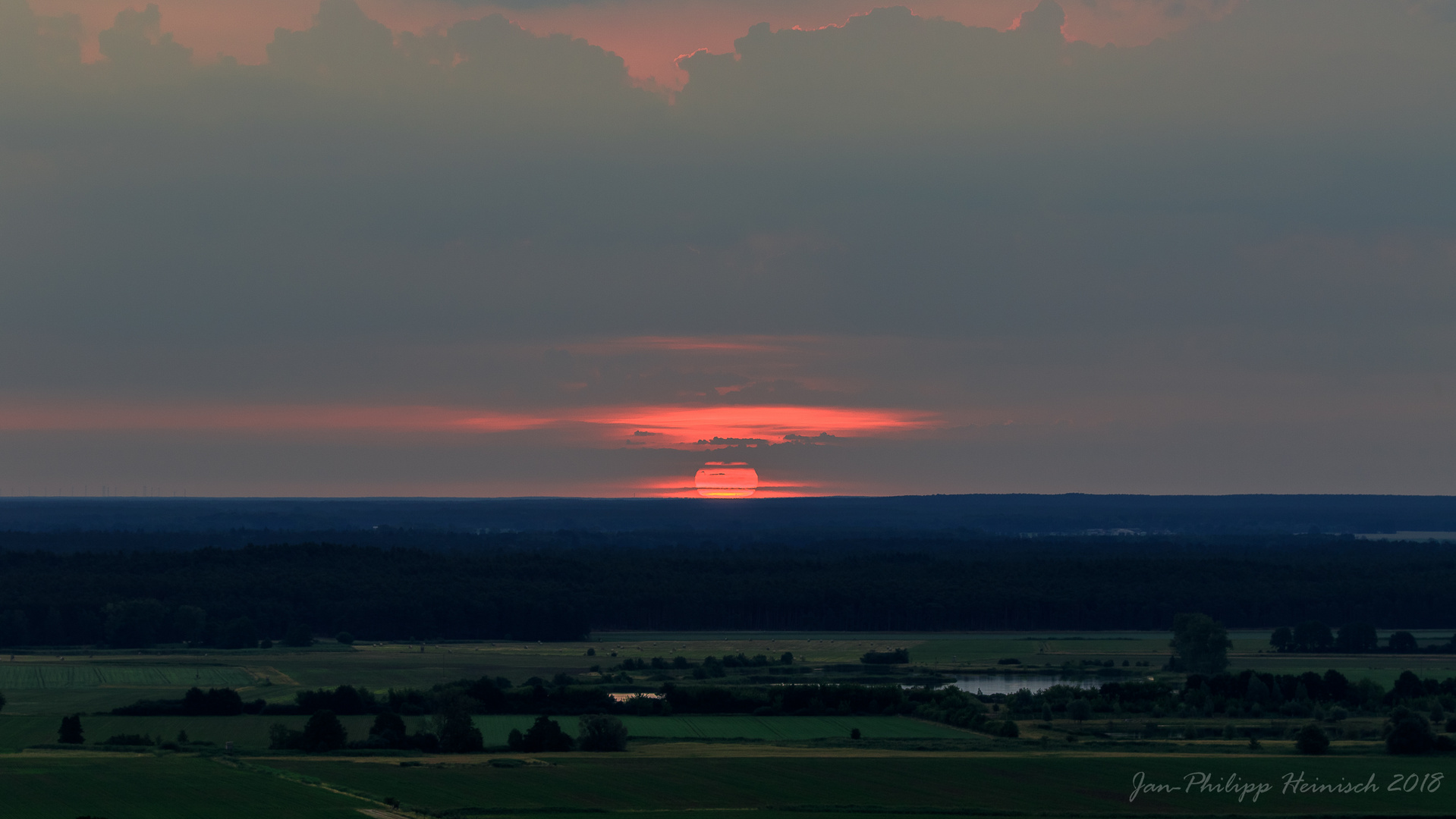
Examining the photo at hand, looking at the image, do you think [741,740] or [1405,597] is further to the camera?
[1405,597]

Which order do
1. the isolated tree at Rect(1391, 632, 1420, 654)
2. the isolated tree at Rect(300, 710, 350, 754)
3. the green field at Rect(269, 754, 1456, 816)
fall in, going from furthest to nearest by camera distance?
the isolated tree at Rect(1391, 632, 1420, 654) < the isolated tree at Rect(300, 710, 350, 754) < the green field at Rect(269, 754, 1456, 816)

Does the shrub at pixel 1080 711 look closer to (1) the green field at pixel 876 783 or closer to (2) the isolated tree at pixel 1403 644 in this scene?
(1) the green field at pixel 876 783

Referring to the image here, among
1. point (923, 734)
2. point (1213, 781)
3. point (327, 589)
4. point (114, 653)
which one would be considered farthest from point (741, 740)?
point (327, 589)

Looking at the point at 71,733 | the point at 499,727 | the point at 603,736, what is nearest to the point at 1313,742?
the point at 603,736

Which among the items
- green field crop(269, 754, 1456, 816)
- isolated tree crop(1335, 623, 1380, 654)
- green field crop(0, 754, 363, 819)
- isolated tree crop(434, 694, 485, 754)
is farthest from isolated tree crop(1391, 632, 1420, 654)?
green field crop(0, 754, 363, 819)

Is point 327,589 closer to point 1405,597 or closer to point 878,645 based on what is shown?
point 878,645

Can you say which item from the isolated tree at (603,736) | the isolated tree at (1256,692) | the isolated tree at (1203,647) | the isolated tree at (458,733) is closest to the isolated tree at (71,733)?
the isolated tree at (458,733)

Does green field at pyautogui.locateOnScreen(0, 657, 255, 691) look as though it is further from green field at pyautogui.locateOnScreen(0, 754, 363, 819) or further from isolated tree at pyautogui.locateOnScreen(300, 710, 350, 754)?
green field at pyautogui.locateOnScreen(0, 754, 363, 819)
